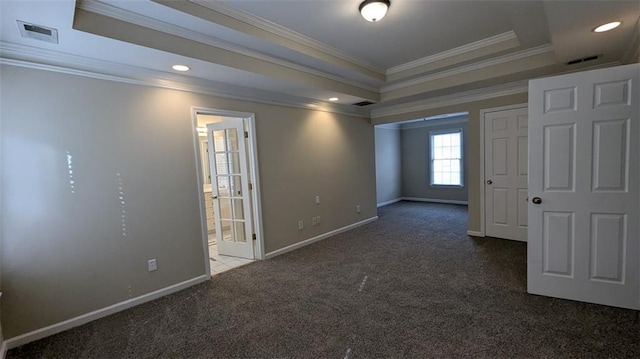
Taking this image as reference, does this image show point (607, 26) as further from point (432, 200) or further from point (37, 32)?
point (432, 200)

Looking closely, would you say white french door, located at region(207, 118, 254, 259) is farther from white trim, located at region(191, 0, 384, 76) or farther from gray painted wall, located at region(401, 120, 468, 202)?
gray painted wall, located at region(401, 120, 468, 202)

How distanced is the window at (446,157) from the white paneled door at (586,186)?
539 centimetres

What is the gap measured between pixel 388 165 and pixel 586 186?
596 centimetres

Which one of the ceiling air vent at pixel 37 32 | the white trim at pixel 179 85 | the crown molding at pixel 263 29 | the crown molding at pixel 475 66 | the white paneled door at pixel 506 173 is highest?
the crown molding at pixel 263 29

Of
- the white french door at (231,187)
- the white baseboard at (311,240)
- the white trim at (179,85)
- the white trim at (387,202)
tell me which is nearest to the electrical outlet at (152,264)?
the white french door at (231,187)

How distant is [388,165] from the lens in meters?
8.34

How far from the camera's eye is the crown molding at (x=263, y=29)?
84.9 inches

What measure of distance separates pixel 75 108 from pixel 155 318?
6.68 feet

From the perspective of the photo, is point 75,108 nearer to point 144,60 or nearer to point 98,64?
point 98,64

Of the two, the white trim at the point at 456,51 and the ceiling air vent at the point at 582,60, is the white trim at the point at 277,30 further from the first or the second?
the ceiling air vent at the point at 582,60

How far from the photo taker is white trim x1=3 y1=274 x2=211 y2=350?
7.42ft

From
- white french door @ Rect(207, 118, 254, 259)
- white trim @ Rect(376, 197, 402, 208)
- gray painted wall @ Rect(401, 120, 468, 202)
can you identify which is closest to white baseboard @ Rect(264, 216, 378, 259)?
white french door @ Rect(207, 118, 254, 259)

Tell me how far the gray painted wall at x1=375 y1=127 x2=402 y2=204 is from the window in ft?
3.35

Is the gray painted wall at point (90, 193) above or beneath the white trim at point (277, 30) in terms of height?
beneath
